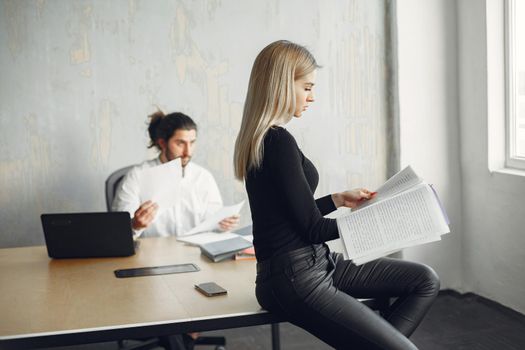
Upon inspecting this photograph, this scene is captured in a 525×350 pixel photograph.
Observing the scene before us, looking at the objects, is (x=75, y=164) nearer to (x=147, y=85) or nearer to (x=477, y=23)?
(x=147, y=85)

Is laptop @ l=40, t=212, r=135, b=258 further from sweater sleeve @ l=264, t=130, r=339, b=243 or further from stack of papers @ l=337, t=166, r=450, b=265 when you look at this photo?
→ stack of papers @ l=337, t=166, r=450, b=265

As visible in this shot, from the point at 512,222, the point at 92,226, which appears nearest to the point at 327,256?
the point at 92,226

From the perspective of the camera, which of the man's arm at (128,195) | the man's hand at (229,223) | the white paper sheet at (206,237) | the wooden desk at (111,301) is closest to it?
the wooden desk at (111,301)

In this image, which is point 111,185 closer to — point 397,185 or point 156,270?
point 156,270

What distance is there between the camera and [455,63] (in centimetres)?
450

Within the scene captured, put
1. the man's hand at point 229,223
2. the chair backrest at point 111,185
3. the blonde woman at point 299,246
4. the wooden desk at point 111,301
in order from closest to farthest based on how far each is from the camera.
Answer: the wooden desk at point 111,301
the blonde woman at point 299,246
the man's hand at point 229,223
the chair backrest at point 111,185

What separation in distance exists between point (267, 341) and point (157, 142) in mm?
1183

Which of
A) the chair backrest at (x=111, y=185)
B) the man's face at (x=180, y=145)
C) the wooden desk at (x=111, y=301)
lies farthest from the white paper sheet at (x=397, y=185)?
the chair backrest at (x=111, y=185)

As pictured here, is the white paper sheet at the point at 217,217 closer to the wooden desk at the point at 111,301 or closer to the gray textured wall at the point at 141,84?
the wooden desk at the point at 111,301

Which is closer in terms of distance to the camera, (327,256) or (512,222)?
(327,256)

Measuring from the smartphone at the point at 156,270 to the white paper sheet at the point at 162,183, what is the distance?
0.50 metres

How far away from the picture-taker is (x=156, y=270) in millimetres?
2592

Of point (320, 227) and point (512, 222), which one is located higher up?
point (320, 227)

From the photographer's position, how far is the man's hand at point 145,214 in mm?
3078
